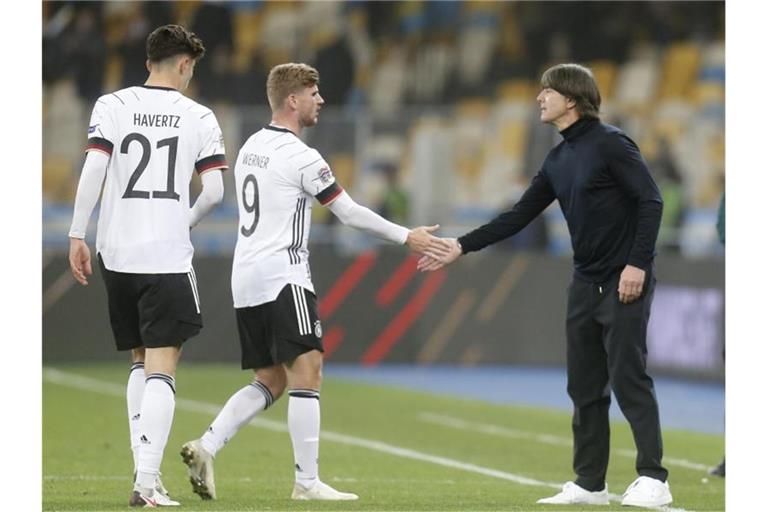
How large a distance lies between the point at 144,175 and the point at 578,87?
2367 mm

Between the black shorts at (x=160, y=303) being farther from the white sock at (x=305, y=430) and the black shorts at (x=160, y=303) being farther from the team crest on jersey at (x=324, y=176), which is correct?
the team crest on jersey at (x=324, y=176)

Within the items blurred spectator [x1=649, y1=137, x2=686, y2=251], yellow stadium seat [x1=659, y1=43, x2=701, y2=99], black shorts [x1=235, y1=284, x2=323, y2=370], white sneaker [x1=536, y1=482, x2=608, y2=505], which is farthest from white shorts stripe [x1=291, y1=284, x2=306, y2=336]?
yellow stadium seat [x1=659, y1=43, x2=701, y2=99]

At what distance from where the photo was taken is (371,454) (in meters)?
11.2

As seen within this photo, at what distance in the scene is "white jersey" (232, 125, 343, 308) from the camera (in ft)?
25.7

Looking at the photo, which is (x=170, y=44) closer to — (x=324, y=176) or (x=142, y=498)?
(x=324, y=176)

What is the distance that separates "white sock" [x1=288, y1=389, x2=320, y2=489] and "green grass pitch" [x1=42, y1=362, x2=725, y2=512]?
9.1 inches

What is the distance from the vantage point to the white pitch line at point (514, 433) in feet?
35.7

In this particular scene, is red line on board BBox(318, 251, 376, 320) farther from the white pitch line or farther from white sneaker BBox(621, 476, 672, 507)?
white sneaker BBox(621, 476, 672, 507)

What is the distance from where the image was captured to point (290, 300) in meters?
7.86

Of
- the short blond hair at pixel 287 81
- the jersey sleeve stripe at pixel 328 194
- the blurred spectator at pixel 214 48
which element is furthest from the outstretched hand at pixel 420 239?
the blurred spectator at pixel 214 48

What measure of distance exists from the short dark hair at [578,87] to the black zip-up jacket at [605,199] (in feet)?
0.22

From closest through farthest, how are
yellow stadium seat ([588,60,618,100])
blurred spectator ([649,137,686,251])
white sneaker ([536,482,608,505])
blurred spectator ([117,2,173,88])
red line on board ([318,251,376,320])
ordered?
white sneaker ([536,482,608,505]) → red line on board ([318,251,376,320]) → blurred spectator ([649,137,686,251]) → blurred spectator ([117,2,173,88]) → yellow stadium seat ([588,60,618,100])
